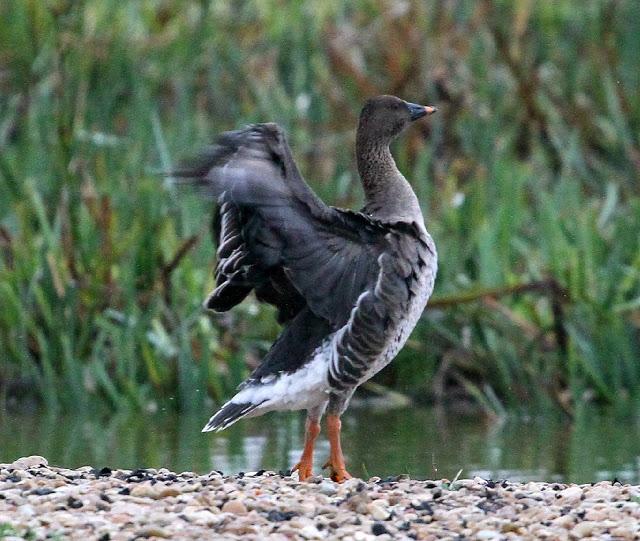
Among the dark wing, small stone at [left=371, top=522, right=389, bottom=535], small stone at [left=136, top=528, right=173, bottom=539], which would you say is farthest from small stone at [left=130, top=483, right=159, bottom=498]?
the dark wing

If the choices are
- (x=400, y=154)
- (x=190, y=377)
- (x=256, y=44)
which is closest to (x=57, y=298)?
(x=190, y=377)

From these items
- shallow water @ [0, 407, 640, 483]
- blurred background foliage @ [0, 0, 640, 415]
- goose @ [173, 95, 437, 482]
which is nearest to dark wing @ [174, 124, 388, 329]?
goose @ [173, 95, 437, 482]

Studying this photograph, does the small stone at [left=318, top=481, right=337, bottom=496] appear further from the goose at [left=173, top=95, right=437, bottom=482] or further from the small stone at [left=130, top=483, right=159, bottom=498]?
the small stone at [left=130, top=483, right=159, bottom=498]

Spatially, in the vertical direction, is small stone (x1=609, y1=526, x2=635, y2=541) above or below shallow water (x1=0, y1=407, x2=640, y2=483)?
below

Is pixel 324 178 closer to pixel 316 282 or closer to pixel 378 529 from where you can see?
pixel 316 282

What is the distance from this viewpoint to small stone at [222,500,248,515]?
574 centimetres

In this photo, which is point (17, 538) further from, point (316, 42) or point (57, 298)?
point (316, 42)

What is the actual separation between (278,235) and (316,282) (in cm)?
31

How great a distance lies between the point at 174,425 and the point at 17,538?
4.44 metres

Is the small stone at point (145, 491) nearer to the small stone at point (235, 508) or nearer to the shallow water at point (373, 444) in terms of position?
the small stone at point (235, 508)

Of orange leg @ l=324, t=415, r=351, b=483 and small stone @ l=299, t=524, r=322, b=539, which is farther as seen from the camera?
orange leg @ l=324, t=415, r=351, b=483

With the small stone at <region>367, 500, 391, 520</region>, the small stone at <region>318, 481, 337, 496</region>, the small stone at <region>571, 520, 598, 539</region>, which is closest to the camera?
the small stone at <region>571, 520, 598, 539</region>

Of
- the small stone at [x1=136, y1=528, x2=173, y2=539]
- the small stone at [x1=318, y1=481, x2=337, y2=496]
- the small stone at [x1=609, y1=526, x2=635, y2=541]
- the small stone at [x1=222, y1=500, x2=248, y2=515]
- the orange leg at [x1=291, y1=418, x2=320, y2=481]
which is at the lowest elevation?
the small stone at [x1=136, y1=528, x2=173, y2=539]

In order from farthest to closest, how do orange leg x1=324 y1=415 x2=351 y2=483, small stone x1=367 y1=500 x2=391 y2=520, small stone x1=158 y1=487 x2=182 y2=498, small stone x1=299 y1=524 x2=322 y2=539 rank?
1. orange leg x1=324 y1=415 x2=351 y2=483
2. small stone x1=158 y1=487 x2=182 y2=498
3. small stone x1=367 y1=500 x2=391 y2=520
4. small stone x1=299 y1=524 x2=322 y2=539
